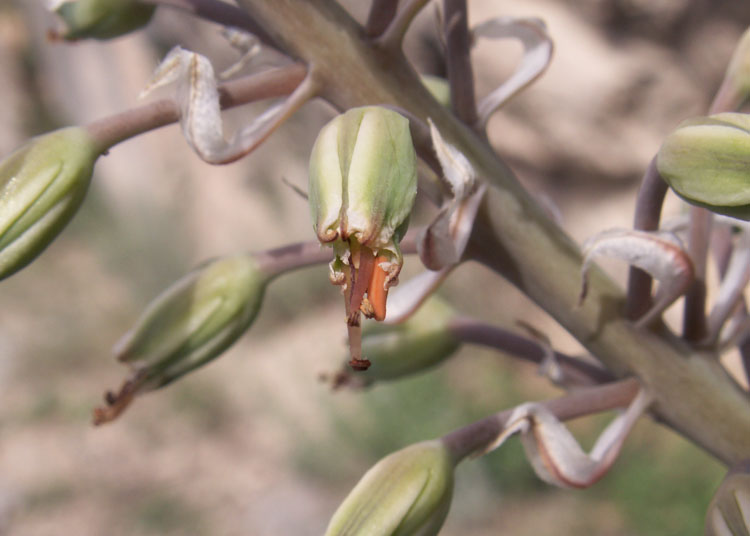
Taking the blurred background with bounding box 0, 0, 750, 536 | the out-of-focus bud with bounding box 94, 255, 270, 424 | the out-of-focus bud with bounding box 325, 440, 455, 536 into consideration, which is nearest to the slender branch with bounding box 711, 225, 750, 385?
the out-of-focus bud with bounding box 325, 440, 455, 536

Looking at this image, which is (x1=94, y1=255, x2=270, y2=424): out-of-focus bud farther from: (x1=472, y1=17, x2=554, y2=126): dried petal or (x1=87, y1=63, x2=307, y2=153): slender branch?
(x1=472, y1=17, x2=554, y2=126): dried petal

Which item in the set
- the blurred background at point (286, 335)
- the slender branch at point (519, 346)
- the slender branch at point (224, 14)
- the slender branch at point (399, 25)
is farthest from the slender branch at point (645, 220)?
the blurred background at point (286, 335)

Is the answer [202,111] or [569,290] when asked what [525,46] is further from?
[202,111]

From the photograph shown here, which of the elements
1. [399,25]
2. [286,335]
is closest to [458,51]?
[399,25]

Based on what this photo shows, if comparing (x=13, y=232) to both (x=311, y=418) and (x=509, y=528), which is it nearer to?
(x=509, y=528)

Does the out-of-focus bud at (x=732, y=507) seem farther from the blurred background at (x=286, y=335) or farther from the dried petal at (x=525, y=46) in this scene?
the blurred background at (x=286, y=335)

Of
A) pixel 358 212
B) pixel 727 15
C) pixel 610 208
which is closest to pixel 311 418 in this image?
pixel 610 208

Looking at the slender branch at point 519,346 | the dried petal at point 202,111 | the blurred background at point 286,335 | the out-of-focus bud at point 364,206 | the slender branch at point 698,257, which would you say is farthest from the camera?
the blurred background at point 286,335
